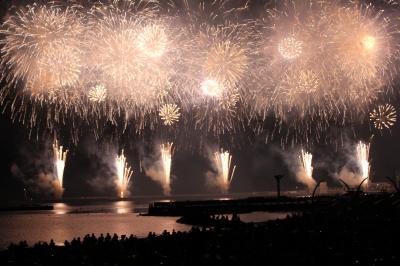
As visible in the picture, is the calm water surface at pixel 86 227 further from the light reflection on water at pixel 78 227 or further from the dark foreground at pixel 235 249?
the dark foreground at pixel 235 249

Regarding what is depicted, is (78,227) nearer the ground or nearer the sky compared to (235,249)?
nearer the ground

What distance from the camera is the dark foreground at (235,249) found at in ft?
67.4

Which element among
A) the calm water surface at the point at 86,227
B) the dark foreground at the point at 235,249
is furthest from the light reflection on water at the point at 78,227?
the dark foreground at the point at 235,249

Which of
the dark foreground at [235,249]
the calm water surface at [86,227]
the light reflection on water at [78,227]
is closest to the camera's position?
the dark foreground at [235,249]

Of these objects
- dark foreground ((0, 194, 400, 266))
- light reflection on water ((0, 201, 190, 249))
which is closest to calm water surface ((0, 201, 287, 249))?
light reflection on water ((0, 201, 190, 249))

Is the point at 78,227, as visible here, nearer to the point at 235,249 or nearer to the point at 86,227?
the point at 86,227

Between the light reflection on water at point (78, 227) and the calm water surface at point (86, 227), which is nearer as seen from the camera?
the light reflection on water at point (78, 227)

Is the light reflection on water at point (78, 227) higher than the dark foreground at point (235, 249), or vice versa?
the dark foreground at point (235, 249)

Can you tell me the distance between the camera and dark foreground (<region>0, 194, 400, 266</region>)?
20.5 m

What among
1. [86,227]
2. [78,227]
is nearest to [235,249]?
[86,227]

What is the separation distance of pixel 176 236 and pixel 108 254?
161 inches

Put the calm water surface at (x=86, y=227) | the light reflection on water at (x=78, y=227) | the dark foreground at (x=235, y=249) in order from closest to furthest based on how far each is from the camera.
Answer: the dark foreground at (x=235, y=249) < the light reflection on water at (x=78, y=227) < the calm water surface at (x=86, y=227)

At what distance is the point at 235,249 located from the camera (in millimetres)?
22125

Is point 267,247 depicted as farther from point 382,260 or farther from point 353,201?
point 353,201
